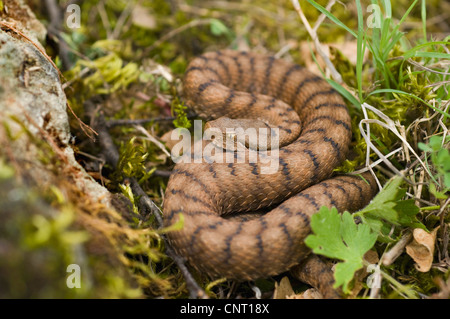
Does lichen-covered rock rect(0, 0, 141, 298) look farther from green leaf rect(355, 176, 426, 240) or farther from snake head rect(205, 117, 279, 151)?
green leaf rect(355, 176, 426, 240)

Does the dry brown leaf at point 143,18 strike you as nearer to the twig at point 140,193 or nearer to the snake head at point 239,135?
the twig at point 140,193

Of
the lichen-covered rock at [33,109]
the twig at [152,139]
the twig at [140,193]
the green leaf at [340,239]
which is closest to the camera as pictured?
the lichen-covered rock at [33,109]

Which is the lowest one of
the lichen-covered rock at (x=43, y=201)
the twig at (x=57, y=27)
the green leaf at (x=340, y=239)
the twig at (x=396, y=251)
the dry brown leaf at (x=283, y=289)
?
the dry brown leaf at (x=283, y=289)

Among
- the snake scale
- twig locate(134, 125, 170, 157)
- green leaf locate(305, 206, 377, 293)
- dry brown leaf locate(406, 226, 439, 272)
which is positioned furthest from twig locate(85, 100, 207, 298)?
dry brown leaf locate(406, 226, 439, 272)

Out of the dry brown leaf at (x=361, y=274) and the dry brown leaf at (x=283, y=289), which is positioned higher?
the dry brown leaf at (x=361, y=274)

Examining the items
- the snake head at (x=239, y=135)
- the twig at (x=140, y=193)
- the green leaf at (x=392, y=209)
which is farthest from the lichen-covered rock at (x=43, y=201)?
the green leaf at (x=392, y=209)

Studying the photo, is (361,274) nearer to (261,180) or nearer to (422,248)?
(422,248)

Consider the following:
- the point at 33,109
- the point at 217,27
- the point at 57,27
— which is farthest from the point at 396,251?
the point at 57,27
